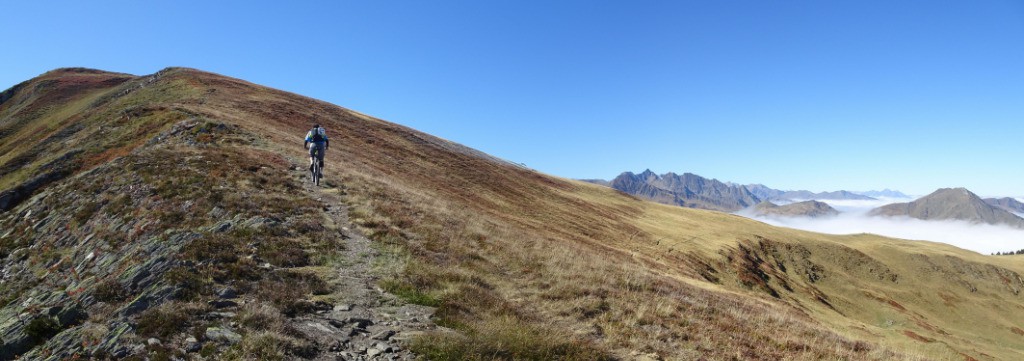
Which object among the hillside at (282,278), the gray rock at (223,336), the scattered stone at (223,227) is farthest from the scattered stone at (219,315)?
the scattered stone at (223,227)

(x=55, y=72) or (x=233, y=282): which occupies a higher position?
(x=55, y=72)

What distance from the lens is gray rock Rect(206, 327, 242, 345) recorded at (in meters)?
8.04

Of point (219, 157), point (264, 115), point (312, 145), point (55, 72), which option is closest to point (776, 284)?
point (312, 145)

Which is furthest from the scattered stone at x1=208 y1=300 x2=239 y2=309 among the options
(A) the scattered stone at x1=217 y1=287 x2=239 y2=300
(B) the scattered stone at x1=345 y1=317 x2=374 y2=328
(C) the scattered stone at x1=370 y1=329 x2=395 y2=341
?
(C) the scattered stone at x1=370 y1=329 x2=395 y2=341

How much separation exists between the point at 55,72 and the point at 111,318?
117080mm

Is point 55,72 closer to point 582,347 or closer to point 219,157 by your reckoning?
point 219,157

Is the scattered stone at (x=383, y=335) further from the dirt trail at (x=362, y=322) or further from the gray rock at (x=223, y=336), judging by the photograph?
the gray rock at (x=223, y=336)

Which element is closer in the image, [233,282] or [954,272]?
[233,282]

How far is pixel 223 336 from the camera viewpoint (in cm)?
814

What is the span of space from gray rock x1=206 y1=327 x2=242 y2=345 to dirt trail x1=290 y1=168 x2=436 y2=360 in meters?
1.00

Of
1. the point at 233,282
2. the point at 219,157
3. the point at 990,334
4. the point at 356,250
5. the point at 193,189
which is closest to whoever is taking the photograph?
the point at 233,282

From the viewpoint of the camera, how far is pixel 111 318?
8.95 metres

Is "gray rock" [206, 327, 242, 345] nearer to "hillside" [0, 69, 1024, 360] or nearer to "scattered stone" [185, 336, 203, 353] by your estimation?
"hillside" [0, 69, 1024, 360]

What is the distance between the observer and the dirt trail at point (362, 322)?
8375 mm
